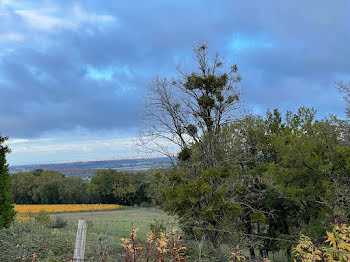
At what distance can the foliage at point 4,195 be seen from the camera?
1126cm

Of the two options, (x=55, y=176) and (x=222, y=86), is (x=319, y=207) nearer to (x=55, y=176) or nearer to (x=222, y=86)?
(x=222, y=86)

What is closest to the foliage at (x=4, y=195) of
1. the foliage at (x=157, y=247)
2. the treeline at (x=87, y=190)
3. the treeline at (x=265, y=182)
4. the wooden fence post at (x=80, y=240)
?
the treeline at (x=265, y=182)

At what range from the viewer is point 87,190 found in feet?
143

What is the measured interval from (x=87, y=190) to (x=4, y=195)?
3285 cm

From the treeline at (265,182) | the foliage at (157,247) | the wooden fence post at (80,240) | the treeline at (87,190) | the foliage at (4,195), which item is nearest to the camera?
the foliage at (157,247)

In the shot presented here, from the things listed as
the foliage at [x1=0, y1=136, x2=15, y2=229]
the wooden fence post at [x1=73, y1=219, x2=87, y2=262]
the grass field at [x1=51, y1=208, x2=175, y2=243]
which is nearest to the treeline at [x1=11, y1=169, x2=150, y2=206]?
the grass field at [x1=51, y1=208, x2=175, y2=243]

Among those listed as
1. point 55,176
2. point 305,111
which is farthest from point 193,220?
point 55,176

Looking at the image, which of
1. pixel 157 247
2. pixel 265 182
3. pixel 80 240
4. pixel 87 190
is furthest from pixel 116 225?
pixel 87 190

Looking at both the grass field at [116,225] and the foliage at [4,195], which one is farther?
the foliage at [4,195]

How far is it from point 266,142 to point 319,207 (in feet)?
17.0

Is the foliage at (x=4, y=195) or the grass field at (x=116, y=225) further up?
the foliage at (x=4, y=195)

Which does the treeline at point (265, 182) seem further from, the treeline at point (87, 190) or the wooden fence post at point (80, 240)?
the treeline at point (87, 190)

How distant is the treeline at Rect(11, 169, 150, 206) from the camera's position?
141 ft

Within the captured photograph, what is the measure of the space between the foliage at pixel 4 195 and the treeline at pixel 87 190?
29921mm
